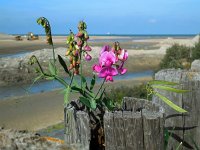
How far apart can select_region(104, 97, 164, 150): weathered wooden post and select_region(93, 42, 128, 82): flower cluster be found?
30 cm

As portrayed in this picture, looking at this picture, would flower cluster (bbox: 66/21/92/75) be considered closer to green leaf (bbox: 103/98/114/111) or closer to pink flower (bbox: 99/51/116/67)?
pink flower (bbox: 99/51/116/67)

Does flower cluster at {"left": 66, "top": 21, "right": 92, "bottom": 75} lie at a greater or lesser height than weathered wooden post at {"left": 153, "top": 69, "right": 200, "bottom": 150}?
greater

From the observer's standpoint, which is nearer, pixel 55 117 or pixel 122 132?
pixel 122 132

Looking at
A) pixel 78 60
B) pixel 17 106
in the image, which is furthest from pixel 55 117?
pixel 78 60

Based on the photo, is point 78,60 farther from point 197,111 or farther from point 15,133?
point 197,111

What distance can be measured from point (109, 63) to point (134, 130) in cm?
47

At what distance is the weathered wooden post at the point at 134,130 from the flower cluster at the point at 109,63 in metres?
0.30

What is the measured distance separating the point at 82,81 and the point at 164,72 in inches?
51.8

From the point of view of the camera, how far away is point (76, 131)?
2.54 meters

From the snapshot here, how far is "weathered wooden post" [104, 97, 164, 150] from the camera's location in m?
2.40

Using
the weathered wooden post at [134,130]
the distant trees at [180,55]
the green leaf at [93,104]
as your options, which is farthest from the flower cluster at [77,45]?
the distant trees at [180,55]

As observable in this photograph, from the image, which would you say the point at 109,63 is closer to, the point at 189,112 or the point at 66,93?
the point at 66,93

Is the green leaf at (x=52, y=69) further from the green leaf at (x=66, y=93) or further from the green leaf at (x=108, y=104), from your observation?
the green leaf at (x=108, y=104)

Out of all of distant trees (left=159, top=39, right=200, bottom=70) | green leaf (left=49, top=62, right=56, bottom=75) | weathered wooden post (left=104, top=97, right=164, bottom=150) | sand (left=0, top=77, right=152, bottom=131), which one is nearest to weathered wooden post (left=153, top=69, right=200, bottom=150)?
weathered wooden post (left=104, top=97, right=164, bottom=150)
